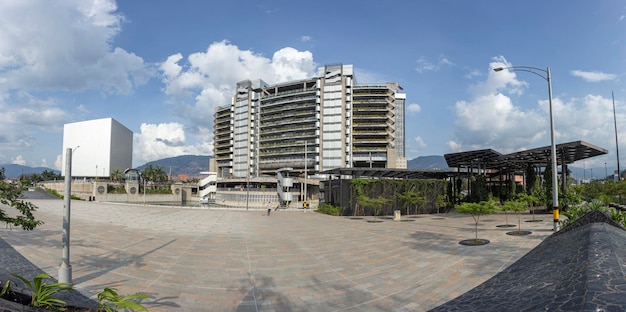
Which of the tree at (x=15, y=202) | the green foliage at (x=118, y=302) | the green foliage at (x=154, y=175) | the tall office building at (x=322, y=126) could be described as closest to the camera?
the green foliage at (x=118, y=302)

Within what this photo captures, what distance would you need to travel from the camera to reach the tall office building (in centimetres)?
9381

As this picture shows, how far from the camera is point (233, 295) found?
7.09 metres

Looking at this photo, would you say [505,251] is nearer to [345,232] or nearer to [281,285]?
[281,285]

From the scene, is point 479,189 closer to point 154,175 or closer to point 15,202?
point 15,202

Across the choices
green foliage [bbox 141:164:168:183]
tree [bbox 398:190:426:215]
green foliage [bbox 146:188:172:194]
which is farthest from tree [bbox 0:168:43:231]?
green foliage [bbox 141:164:168:183]

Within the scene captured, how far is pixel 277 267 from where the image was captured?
9.66 metres

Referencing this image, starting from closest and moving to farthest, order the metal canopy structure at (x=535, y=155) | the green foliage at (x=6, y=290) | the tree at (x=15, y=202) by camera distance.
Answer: the green foliage at (x=6, y=290) < the tree at (x=15, y=202) < the metal canopy structure at (x=535, y=155)

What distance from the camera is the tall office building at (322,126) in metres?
93.8

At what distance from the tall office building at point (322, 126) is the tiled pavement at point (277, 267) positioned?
78255 mm

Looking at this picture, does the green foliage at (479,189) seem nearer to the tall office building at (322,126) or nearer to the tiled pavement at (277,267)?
the tiled pavement at (277,267)

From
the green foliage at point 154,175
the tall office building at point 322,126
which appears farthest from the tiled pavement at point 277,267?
the green foliage at point 154,175

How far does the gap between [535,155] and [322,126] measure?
67739mm

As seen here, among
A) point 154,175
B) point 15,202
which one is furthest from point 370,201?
point 154,175

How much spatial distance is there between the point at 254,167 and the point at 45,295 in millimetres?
104835
